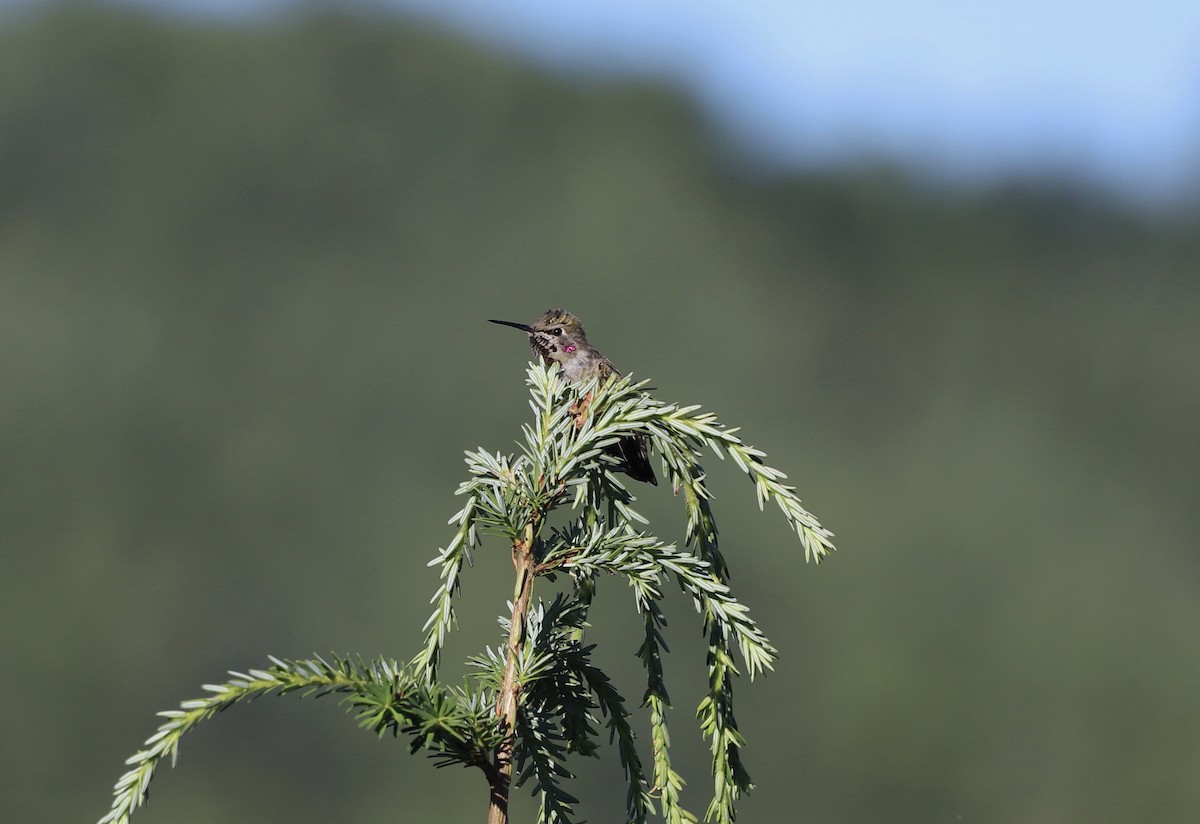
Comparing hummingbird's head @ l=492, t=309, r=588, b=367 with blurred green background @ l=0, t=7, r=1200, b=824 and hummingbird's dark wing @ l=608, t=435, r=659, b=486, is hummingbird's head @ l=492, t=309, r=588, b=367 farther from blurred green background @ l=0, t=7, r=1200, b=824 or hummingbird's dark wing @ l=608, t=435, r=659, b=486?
blurred green background @ l=0, t=7, r=1200, b=824

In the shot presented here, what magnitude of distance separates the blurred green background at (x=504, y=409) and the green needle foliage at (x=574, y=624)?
56777 mm

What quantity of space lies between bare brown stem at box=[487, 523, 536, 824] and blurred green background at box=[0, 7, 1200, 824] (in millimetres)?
57023

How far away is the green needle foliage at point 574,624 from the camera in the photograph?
10.5 ft

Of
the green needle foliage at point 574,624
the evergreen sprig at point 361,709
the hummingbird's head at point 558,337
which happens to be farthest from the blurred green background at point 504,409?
the evergreen sprig at point 361,709

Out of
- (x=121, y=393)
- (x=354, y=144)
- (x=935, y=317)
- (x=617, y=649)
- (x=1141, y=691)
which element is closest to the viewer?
(x=1141, y=691)

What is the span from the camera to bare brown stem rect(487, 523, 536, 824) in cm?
312

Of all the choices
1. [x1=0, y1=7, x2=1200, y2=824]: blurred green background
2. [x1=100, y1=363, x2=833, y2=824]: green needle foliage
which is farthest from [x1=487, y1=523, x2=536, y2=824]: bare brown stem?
[x1=0, y1=7, x2=1200, y2=824]: blurred green background

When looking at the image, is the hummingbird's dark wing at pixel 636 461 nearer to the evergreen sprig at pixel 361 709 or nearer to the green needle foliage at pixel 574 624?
the green needle foliage at pixel 574 624

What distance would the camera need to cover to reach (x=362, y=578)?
10212 cm

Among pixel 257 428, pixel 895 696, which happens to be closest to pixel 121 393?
pixel 257 428

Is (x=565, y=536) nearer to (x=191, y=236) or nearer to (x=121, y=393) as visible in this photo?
(x=121, y=393)

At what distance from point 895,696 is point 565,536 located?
89.6 meters

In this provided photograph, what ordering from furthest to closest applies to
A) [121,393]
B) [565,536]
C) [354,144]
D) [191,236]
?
[354,144], [191,236], [121,393], [565,536]

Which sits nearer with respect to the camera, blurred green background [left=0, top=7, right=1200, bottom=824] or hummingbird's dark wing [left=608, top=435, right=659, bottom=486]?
hummingbird's dark wing [left=608, top=435, right=659, bottom=486]
